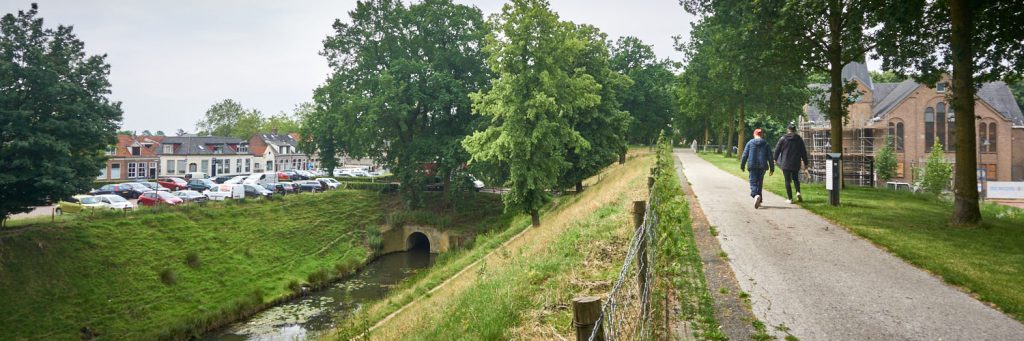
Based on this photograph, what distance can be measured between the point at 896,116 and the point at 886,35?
41848 millimetres

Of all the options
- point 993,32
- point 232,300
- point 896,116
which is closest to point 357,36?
point 232,300

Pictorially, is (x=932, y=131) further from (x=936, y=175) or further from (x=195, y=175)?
(x=195, y=175)

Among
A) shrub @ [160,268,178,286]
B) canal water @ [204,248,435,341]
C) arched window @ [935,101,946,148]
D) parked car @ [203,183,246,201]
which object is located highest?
arched window @ [935,101,946,148]

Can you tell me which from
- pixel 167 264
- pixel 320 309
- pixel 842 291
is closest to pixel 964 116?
pixel 842 291

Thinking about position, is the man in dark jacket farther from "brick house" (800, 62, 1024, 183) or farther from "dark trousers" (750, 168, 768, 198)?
"brick house" (800, 62, 1024, 183)

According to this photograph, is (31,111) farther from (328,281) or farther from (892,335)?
(892,335)

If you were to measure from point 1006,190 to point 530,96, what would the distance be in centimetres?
3691

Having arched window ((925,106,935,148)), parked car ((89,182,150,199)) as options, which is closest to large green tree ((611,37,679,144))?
arched window ((925,106,935,148))

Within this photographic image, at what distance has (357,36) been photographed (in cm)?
4081

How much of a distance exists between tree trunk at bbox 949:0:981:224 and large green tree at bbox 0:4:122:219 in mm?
33094

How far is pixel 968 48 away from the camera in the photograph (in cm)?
1231

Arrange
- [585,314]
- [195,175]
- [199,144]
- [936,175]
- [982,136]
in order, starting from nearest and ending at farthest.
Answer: [585,314] → [936,175] → [982,136] → [195,175] → [199,144]

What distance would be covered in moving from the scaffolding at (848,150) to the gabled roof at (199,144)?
6848 centimetres

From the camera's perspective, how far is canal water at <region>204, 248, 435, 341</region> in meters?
21.9
